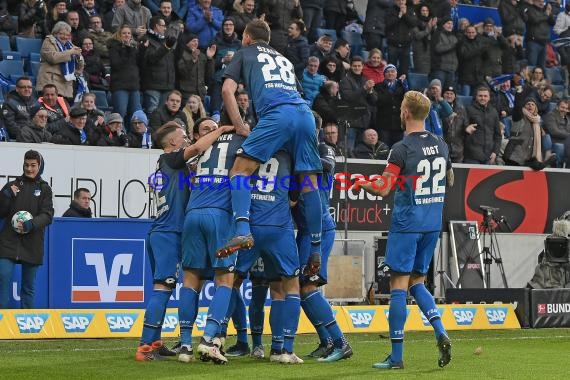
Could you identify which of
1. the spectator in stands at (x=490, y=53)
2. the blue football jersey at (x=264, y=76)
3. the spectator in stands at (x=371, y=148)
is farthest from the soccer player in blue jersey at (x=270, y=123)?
the spectator in stands at (x=490, y=53)

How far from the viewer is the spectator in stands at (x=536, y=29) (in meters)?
29.4

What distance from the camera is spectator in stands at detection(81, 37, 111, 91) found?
839 inches

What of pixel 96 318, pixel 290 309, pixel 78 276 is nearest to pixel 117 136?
pixel 78 276

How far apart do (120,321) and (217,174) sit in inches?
197

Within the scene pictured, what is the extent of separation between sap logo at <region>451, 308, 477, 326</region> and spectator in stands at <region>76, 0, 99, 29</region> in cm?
859

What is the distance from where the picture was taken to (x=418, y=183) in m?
11.2

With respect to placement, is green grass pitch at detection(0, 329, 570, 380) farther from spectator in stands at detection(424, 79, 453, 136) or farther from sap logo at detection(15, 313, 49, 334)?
spectator in stands at detection(424, 79, 453, 136)

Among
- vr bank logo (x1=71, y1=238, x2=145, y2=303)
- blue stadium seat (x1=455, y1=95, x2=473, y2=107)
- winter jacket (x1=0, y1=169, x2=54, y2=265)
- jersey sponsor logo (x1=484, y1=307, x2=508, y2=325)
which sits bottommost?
jersey sponsor logo (x1=484, y1=307, x2=508, y2=325)

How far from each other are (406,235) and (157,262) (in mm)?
2384

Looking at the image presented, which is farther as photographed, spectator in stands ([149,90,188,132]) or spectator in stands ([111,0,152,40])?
spectator in stands ([111,0,152,40])

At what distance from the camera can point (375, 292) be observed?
20953 mm

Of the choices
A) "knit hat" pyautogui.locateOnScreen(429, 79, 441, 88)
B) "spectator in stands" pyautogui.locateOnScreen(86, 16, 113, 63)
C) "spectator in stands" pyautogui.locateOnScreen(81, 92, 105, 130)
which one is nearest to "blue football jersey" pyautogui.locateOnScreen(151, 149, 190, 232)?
"spectator in stands" pyautogui.locateOnScreen(81, 92, 105, 130)

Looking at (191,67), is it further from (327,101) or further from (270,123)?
(270,123)

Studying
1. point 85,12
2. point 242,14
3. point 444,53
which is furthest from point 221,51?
point 444,53
